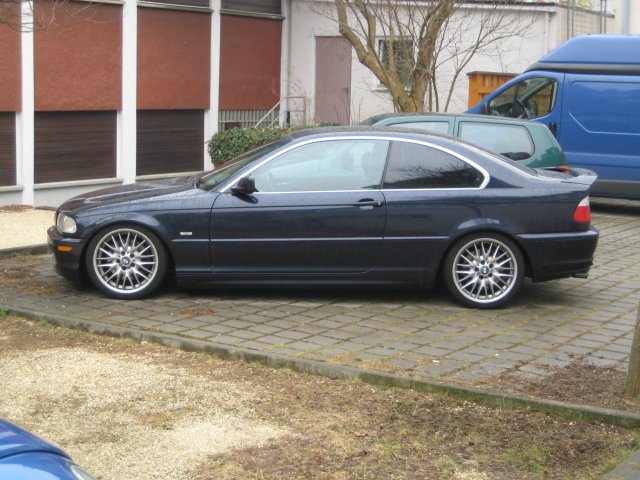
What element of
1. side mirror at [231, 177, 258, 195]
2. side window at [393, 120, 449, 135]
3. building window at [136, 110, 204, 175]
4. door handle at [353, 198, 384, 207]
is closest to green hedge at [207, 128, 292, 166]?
building window at [136, 110, 204, 175]

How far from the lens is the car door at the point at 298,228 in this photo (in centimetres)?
875

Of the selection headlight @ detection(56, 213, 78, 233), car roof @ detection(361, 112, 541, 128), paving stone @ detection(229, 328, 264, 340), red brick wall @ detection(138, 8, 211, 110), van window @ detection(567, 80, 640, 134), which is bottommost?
paving stone @ detection(229, 328, 264, 340)

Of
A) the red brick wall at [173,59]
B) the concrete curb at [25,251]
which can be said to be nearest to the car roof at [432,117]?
the concrete curb at [25,251]

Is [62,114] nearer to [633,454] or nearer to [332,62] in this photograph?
[332,62]

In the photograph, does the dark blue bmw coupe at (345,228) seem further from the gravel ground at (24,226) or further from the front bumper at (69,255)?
the gravel ground at (24,226)

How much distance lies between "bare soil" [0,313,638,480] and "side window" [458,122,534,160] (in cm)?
605

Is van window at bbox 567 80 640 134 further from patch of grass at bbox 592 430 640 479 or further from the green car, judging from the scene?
patch of grass at bbox 592 430 640 479

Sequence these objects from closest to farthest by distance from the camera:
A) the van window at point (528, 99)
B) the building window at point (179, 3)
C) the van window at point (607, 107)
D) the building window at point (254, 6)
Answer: the van window at point (607, 107) → the van window at point (528, 99) → the building window at point (179, 3) → the building window at point (254, 6)

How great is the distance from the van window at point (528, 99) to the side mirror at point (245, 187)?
8739 mm

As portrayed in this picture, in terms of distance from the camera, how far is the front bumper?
8.84m

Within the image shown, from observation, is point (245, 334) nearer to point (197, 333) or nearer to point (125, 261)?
point (197, 333)

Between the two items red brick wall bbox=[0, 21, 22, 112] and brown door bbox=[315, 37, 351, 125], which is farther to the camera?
brown door bbox=[315, 37, 351, 125]

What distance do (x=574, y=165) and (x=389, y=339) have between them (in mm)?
9111

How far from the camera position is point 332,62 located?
2270cm
